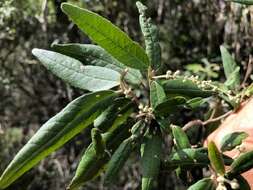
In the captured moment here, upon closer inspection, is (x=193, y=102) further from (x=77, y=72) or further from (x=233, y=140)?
(x=77, y=72)

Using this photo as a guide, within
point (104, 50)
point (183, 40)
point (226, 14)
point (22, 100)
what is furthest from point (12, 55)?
point (104, 50)

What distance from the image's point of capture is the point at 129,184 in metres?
2.80

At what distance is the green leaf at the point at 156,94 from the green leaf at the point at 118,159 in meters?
0.08

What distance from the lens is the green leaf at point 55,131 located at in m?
1.11

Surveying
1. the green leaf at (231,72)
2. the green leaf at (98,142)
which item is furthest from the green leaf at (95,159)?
the green leaf at (231,72)

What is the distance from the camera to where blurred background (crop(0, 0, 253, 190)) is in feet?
7.02

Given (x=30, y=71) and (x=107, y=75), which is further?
(x=30, y=71)

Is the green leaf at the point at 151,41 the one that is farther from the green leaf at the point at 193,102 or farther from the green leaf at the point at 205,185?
the green leaf at the point at 205,185

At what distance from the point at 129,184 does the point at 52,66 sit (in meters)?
1.67

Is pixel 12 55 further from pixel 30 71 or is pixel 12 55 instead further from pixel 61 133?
pixel 61 133

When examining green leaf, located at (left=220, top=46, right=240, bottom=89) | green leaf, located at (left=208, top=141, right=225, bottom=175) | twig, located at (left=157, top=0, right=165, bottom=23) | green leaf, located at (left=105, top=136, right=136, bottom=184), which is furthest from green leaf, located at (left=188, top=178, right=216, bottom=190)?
twig, located at (left=157, top=0, right=165, bottom=23)

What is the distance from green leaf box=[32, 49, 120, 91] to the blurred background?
0.75 m

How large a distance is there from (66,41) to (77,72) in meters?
1.10

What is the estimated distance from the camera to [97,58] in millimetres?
1238
